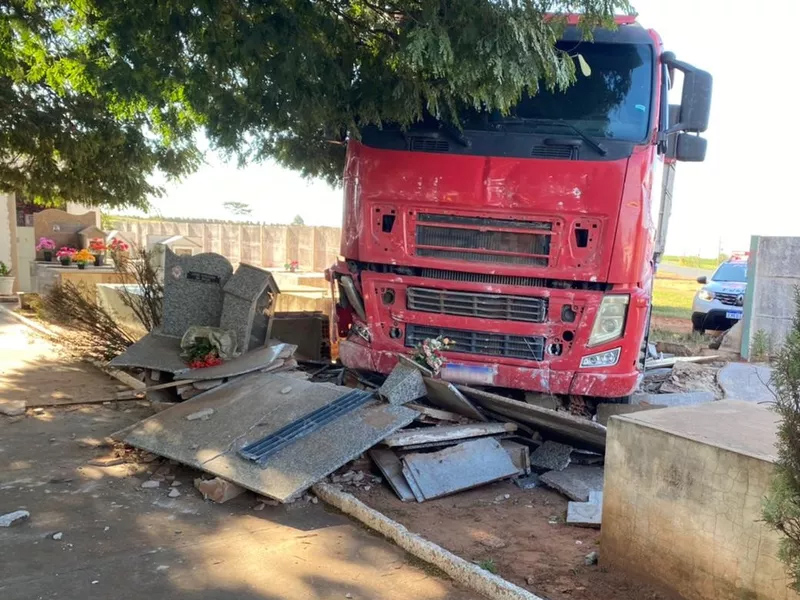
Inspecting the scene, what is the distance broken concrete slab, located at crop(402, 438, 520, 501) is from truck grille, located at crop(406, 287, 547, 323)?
43.3 inches

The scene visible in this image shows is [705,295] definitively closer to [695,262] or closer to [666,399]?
[666,399]

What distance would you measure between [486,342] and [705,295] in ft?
35.8

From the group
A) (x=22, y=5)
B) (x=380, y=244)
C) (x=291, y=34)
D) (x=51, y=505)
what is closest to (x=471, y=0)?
(x=291, y=34)

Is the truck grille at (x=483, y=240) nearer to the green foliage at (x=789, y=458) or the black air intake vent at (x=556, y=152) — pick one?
the black air intake vent at (x=556, y=152)

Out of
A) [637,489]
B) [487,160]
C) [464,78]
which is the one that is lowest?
[637,489]

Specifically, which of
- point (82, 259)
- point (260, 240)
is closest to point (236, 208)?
→ point (260, 240)

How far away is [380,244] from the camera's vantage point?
5949 mm

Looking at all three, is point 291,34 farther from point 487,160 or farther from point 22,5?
point 22,5

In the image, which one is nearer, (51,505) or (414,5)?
(51,505)

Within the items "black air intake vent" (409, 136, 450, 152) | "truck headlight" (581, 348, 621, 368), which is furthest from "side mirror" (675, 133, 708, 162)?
"black air intake vent" (409, 136, 450, 152)

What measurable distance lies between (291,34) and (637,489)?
4.52 metres

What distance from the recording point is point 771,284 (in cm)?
1101

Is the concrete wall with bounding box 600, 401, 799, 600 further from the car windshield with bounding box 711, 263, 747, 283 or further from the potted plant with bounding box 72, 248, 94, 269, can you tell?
the potted plant with bounding box 72, 248, 94, 269

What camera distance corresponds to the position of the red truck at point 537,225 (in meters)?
5.50
